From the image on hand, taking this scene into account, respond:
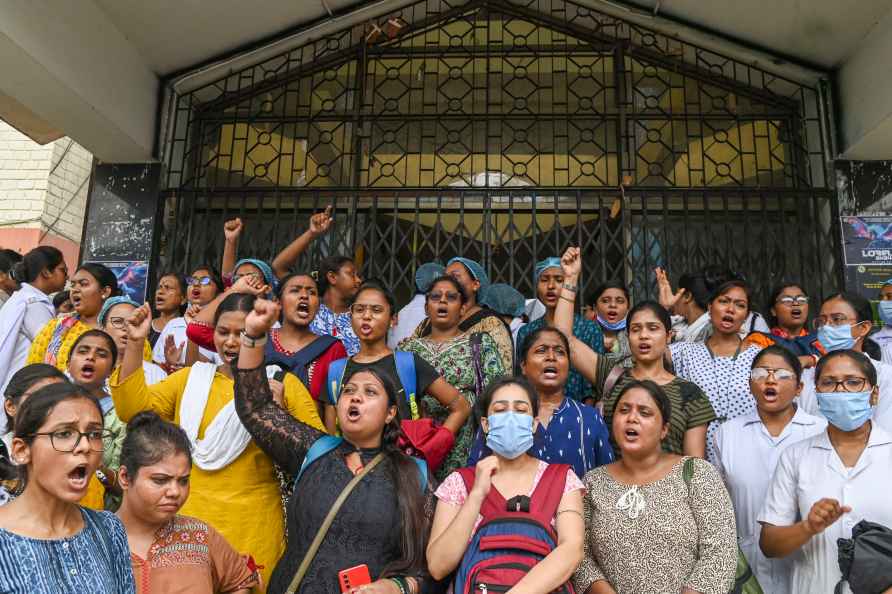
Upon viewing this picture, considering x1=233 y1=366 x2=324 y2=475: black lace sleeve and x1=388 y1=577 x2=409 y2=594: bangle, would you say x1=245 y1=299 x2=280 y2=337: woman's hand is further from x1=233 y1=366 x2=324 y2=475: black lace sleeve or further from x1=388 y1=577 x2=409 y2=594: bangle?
x1=388 y1=577 x2=409 y2=594: bangle

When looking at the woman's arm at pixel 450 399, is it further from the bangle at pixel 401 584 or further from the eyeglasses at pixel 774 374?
the eyeglasses at pixel 774 374

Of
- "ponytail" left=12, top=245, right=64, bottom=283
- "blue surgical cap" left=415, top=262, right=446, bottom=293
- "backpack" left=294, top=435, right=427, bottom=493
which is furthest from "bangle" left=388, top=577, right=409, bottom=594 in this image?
"ponytail" left=12, top=245, right=64, bottom=283

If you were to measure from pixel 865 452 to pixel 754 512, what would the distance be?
508 mm

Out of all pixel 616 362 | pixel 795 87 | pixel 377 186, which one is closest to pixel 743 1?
pixel 795 87

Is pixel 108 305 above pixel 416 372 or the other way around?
above

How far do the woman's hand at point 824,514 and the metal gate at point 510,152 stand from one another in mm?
3532

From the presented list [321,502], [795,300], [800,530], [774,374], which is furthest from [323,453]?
[795,300]

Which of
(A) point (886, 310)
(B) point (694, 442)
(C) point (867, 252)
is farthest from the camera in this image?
(C) point (867, 252)

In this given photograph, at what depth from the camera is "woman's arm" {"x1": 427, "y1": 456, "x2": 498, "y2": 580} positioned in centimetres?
262

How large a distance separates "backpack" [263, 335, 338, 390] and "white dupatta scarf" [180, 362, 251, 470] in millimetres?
471

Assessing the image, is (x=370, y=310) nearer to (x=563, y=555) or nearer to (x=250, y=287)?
(x=250, y=287)

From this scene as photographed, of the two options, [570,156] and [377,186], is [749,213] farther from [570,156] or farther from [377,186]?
[377,186]

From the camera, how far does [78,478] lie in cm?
209

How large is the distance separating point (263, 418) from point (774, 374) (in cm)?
202
